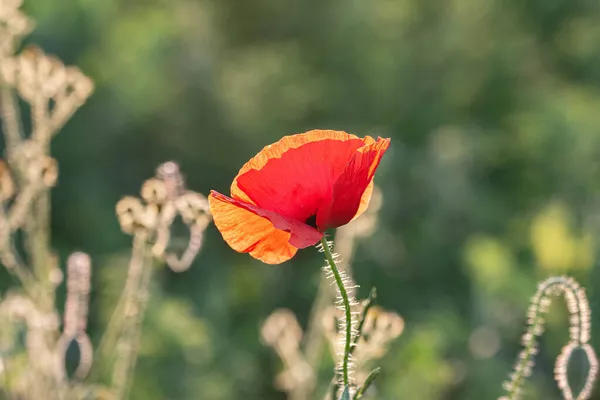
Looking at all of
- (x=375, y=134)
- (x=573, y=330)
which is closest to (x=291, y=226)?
(x=573, y=330)

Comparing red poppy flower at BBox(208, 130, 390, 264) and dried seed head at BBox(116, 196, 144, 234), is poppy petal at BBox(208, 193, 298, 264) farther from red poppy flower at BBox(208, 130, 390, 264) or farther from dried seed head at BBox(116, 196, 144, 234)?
dried seed head at BBox(116, 196, 144, 234)

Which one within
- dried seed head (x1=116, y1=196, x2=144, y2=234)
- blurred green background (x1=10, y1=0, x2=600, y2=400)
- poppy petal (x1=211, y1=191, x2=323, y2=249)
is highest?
blurred green background (x1=10, y1=0, x2=600, y2=400)

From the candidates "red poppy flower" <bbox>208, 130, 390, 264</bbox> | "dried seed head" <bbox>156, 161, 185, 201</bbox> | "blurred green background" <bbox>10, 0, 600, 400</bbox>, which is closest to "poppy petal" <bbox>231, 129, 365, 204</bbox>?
"red poppy flower" <bbox>208, 130, 390, 264</bbox>

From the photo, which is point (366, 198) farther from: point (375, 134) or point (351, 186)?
point (375, 134)

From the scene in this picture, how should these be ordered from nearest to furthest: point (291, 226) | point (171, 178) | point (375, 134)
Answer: point (291, 226), point (171, 178), point (375, 134)

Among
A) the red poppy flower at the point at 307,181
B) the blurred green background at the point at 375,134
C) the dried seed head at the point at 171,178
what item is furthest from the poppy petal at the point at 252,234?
the blurred green background at the point at 375,134

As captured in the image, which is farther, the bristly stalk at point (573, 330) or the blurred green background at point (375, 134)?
the blurred green background at point (375, 134)

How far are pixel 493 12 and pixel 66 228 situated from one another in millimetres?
2386

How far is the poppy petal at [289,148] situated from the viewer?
23.4 inches

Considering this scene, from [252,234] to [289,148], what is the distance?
61mm

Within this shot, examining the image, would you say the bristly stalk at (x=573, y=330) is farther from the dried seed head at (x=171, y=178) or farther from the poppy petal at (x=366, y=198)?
the dried seed head at (x=171, y=178)

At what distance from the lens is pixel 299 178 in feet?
1.96

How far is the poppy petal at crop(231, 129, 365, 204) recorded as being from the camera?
0.59 metres

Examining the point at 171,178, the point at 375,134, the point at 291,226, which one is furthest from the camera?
the point at 375,134
